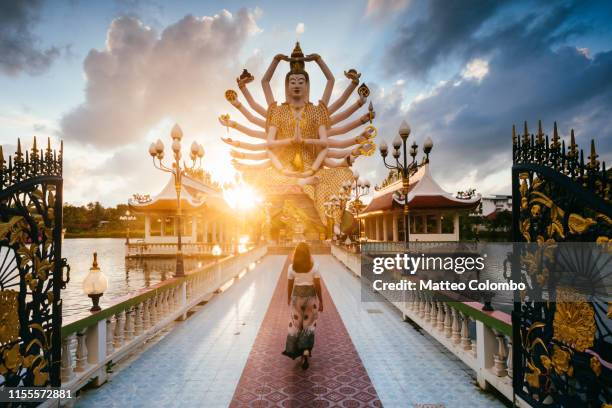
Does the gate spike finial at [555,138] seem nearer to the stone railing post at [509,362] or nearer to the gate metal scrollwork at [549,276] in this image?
the gate metal scrollwork at [549,276]

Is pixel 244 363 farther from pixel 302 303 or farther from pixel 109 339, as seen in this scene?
pixel 109 339

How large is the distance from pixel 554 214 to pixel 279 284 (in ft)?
34.0

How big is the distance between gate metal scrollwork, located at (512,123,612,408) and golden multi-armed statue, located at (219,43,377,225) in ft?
53.6

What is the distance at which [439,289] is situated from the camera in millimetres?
5953

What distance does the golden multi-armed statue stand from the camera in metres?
18.5

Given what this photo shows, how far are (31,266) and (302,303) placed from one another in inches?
133

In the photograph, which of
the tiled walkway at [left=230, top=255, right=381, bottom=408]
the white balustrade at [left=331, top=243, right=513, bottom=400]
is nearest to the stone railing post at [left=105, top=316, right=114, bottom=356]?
the tiled walkway at [left=230, top=255, right=381, bottom=408]

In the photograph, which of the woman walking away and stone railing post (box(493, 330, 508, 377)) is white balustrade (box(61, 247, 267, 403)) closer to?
the woman walking away

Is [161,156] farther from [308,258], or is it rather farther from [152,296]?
[308,258]

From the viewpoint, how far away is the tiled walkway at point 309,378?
3918 millimetres

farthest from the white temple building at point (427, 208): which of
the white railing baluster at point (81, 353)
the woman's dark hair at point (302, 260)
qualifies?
the white railing baluster at point (81, 353)

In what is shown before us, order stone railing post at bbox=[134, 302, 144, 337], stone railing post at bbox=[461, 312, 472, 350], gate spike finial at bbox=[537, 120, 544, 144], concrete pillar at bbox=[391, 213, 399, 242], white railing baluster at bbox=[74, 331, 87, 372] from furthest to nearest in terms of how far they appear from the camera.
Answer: concrete pillar at bbox=[391, 213, 399, 242], stone railing post at bbox=[134, 302, 144, 337], stone railing post at bbox=[461, 312, 472, 350], white railing baluster at bbox=[74, 331, 87, 372], gate spike finial at bbox=[537, 120, 544, 144]

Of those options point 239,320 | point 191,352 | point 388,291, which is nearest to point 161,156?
point 239,320

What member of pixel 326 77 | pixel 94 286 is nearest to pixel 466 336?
pixel 94 286
